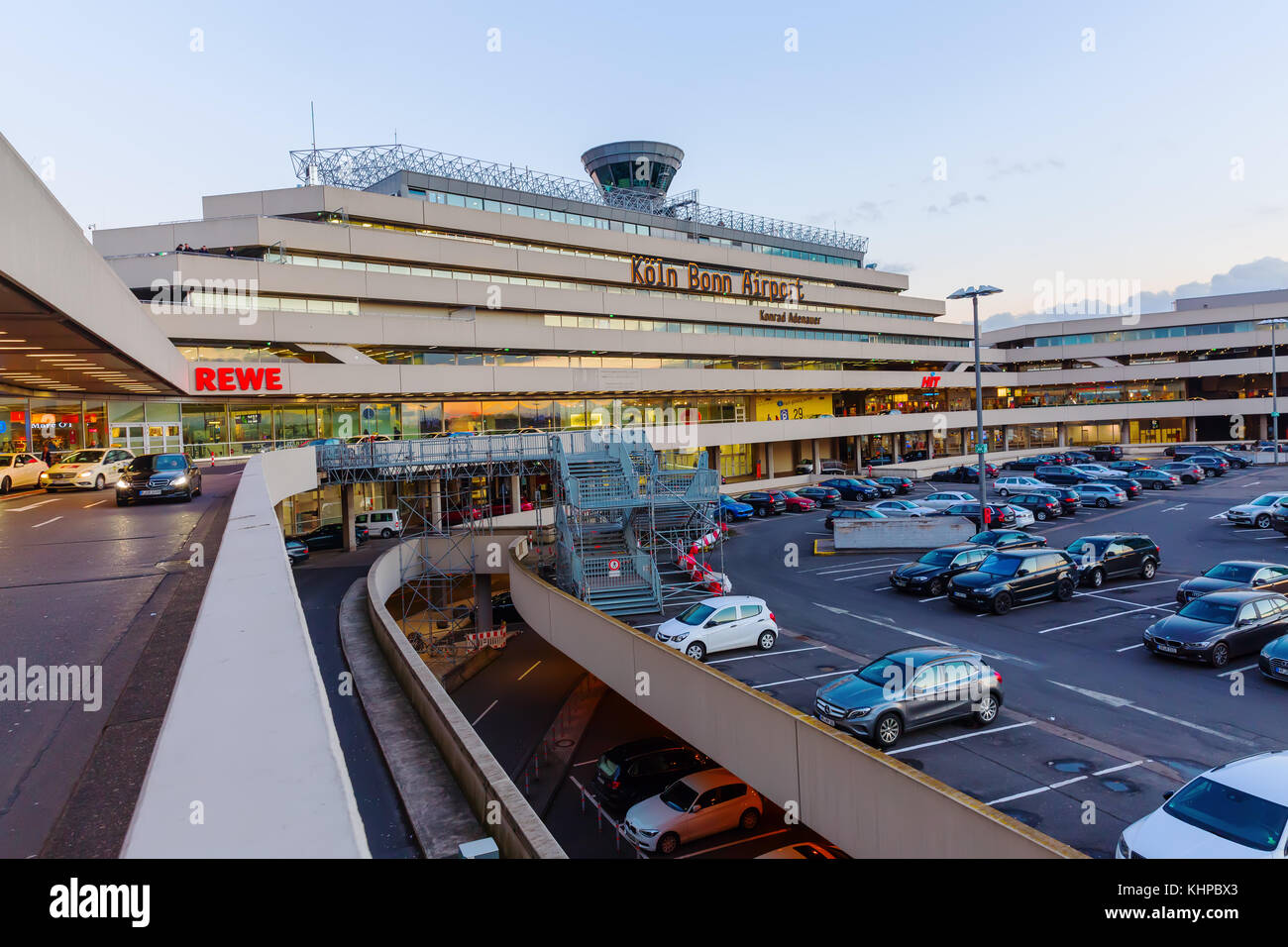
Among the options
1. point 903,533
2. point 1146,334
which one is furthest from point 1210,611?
point 1146,334

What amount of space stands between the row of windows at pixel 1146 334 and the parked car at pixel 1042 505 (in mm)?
49404

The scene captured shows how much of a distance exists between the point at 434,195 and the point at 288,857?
4848 centimetres

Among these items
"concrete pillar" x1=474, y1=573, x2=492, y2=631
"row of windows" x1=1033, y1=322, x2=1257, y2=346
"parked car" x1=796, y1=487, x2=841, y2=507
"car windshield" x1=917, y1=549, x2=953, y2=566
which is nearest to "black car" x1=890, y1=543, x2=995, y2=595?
"car windshield" x1=917, y1=549, x2=953, y2=566

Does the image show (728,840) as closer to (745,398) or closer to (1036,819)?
(1036,819)

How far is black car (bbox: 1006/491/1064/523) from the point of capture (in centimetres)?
3631

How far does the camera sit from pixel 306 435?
39.5 meters

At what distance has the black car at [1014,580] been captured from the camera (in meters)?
21.0

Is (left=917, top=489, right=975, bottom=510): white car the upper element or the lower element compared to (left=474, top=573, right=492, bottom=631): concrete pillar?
upper

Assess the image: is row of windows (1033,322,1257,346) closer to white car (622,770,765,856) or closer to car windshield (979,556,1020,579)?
car windshield (979,556,1020,579)

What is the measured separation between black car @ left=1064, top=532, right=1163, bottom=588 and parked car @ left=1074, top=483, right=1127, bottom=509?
17.5 m

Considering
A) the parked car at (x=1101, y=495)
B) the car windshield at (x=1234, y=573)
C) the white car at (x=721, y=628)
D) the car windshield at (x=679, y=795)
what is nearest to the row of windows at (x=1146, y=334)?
the parked car at (x=1101, y=495)

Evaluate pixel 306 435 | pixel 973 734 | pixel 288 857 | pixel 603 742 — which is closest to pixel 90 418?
pixel 306 435

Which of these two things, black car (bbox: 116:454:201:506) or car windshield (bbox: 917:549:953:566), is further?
car windshield (bbox: 917:549:953:566)

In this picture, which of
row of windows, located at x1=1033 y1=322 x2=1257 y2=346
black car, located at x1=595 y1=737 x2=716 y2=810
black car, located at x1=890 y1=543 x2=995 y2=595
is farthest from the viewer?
row of windows, located at x1=1033 y1=322 x2=1257 y2=346
